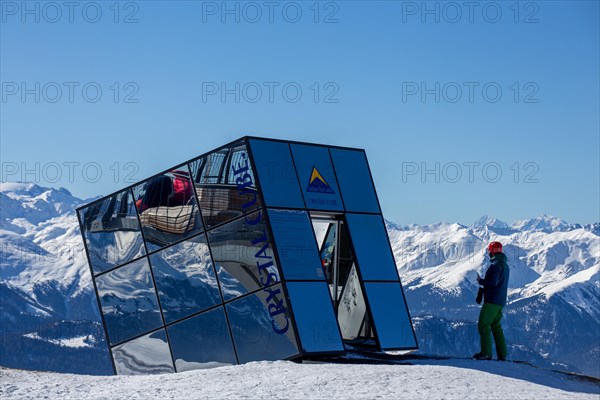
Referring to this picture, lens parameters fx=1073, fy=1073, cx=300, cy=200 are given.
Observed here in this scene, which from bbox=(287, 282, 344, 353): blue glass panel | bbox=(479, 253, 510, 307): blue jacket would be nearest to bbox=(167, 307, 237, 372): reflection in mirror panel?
bbox=(287, 282, 344, 353): blue glass panel

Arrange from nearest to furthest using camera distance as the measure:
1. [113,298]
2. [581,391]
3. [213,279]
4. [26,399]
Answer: [26,399] → [581,391] → [213,279] → [113,298]

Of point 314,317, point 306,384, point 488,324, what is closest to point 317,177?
point 314,317

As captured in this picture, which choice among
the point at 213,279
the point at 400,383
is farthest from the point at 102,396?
the point at 213,279

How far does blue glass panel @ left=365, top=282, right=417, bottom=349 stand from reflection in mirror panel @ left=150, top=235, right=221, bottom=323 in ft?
14.0

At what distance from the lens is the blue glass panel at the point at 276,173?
25.5 meters

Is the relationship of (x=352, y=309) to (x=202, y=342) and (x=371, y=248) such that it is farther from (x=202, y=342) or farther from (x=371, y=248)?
(x=202, y=342)

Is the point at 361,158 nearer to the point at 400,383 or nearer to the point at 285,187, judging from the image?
the point at 285,187

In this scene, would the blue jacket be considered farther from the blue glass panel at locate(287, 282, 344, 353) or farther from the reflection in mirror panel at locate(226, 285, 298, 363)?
the reflection in mirror panel at locate(226, 285, 298, 363)

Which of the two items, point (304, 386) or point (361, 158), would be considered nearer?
point (304, 386)

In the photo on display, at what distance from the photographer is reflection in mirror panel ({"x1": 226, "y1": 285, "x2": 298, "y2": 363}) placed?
24.7 meters

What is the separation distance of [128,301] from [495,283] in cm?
954

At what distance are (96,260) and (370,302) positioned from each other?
25.7 ft

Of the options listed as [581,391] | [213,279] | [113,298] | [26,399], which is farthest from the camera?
[113,298]

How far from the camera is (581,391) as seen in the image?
2177 centimetres
